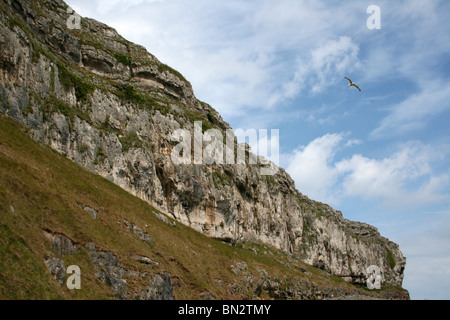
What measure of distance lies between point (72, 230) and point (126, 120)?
3203 cm

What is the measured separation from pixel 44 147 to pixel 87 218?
489 inches

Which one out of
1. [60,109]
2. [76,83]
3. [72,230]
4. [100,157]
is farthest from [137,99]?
[72,230]

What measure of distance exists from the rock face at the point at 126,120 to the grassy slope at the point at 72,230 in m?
4.62

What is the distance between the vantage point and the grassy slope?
69.1 feet

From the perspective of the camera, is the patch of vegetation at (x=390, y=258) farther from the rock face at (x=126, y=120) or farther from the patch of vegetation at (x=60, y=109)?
the patch of vegetation at (x=60, y=109)

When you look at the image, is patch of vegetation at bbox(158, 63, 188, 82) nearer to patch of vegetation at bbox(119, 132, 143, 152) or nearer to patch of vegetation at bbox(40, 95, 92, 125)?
patch of vegetation at bbox(119, 132, 143, 152)

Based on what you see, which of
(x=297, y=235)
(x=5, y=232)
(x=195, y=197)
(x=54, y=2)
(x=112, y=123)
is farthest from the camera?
(x=297, y=235)

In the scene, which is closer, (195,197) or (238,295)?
(238,295)

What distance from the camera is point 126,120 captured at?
188 feet

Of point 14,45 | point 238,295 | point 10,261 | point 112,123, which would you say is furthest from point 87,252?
point 112,123

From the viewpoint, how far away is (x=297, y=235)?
102m

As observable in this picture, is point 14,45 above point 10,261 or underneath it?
above

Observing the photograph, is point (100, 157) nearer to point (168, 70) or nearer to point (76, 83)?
point (76, 83)
